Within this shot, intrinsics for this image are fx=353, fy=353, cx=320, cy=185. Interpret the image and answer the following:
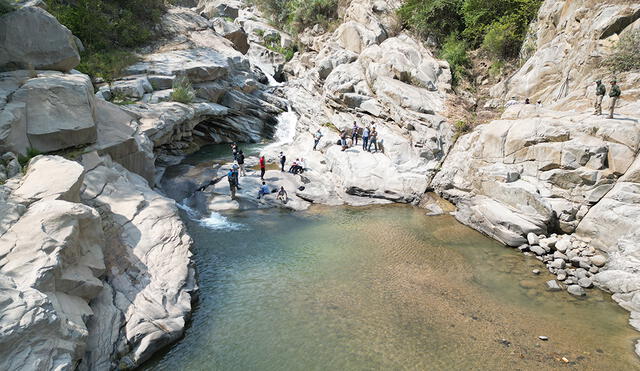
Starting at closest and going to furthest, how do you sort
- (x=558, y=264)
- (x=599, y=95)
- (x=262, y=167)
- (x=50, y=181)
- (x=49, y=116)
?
(x=50, y=181)
(x=49, y=116)
(x=558, y=264)
(x=599, y=95)
(x=262, y=167)

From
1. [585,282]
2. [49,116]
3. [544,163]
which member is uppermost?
[544,163]

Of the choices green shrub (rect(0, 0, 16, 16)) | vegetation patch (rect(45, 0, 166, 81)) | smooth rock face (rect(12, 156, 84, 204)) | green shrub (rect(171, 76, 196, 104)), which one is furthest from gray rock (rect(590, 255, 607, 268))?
vegetation patch (rect(45, 0, 166, 81))

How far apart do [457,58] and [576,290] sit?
20.9m

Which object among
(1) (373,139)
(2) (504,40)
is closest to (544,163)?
(1) (373,139)

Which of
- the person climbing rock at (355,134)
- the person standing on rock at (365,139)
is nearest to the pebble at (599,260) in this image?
the person standing on rock at (365,139)

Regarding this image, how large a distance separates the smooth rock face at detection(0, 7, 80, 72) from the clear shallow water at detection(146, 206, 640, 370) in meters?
10.6

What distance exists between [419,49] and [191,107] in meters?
19.7

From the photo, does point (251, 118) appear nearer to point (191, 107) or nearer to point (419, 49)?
point (191, 107)

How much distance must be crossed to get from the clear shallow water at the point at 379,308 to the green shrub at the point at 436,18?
21.3 m

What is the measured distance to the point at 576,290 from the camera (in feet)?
44.3

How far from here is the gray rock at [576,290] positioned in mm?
13435

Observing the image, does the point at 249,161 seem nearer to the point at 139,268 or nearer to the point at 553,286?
the point at 139,268

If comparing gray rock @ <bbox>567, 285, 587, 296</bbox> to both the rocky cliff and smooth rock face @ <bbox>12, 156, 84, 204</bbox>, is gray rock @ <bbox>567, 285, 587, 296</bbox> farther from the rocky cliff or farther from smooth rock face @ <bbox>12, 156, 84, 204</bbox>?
smooth rock face @ <bbox>12, 156, 84, 204</bbox>

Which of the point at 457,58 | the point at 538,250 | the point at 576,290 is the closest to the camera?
the point at 576,290
